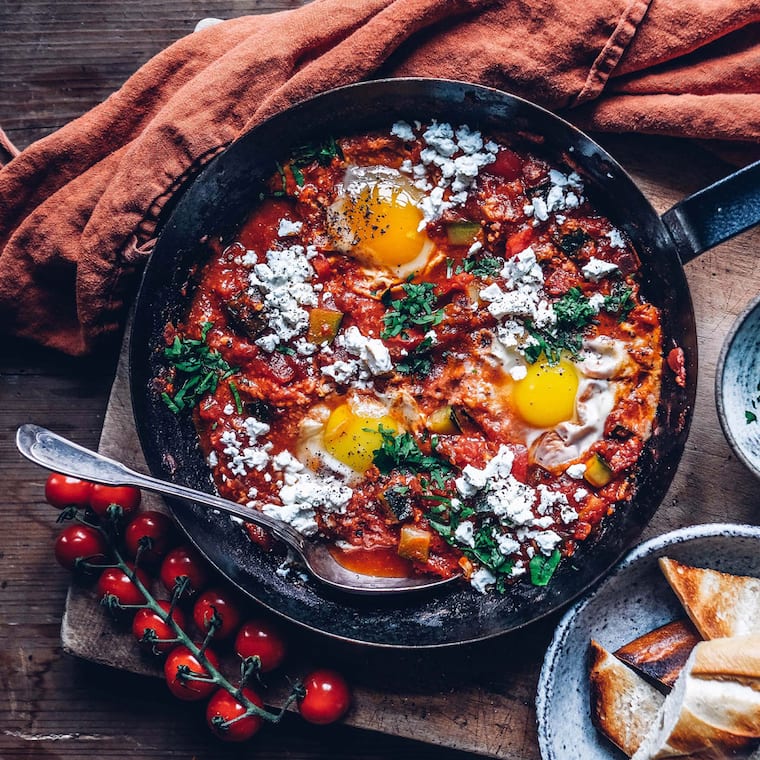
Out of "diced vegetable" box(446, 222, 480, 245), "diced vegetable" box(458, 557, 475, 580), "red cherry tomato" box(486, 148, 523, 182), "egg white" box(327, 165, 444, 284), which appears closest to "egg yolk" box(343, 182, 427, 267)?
"egg white" box(327, 165, 444, 284)

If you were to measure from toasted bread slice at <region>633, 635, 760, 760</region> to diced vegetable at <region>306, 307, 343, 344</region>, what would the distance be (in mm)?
2088

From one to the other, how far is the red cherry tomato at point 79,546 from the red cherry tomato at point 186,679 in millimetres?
605

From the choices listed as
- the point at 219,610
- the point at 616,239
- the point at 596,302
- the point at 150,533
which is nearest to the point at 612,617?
the point at 596,302

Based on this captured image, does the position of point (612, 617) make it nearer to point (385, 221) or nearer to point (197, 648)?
point (197, 648)

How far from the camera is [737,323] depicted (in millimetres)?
3346

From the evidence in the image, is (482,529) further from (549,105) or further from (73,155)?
(73,155)

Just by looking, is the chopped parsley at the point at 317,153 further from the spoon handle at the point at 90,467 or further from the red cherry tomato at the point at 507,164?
the spoon handle at the point at 90,467

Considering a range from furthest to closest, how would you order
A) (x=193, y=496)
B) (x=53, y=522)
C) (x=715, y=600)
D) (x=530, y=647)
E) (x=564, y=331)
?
(x=53, y=522) → (x=530, y=647) → (x=564, y=331) → (x=715, y=600) → (x=193, y=496)

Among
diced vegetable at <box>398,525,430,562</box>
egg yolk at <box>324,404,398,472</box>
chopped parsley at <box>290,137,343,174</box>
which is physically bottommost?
diced vegetable at <box>398,525,430,562</box>

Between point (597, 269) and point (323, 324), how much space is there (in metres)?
1.25

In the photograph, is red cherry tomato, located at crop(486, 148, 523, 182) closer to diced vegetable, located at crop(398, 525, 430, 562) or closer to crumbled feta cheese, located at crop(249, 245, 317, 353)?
crumbled feta cheese, located at crop(249, 245, 317, 353)

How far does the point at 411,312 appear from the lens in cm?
357

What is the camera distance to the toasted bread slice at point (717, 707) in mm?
3180

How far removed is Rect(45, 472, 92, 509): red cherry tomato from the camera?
12.5 feet
